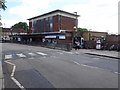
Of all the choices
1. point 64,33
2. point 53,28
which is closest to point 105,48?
point 64,33

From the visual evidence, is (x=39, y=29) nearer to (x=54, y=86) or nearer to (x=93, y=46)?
(x=93, y=46)

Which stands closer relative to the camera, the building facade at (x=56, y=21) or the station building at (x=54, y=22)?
the station building at (x=54, y=22)

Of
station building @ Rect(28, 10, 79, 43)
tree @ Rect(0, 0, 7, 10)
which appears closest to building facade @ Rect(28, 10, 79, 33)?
station building @ Rect(28, 10, 79, 43)

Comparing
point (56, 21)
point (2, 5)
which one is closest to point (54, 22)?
point (56, 21)

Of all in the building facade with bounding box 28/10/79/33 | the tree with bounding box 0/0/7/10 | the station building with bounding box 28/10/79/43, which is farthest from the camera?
the building facade with bounding box 28/10/79/33

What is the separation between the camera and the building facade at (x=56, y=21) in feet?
263

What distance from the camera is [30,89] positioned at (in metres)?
9.69

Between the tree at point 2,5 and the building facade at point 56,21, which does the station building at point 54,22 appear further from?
the tree at point 2,5

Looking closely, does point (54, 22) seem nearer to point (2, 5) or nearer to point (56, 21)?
point (56, 21)

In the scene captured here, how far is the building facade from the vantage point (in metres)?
80.2

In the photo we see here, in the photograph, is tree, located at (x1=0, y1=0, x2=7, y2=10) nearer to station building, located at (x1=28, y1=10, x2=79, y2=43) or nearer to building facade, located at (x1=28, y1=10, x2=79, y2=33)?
station building, located at (x1=28, y1=10, x2=79, y2=43)

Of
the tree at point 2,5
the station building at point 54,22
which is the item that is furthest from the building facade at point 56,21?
the tree at point 2,5

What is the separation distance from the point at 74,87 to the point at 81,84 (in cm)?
75

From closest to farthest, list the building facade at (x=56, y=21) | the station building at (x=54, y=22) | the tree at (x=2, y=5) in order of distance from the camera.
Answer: the tree at (x=2, y=5)
the station building at (x=54, y=22)
the building facade at (x=56, y=21)
